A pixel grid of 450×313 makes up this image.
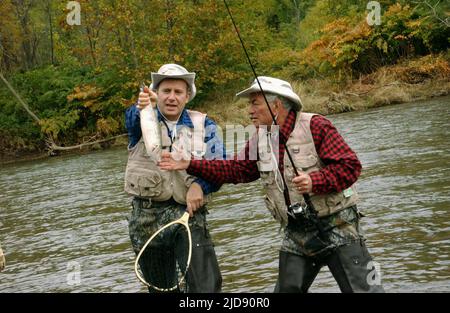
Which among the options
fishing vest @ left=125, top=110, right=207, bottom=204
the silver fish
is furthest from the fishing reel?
the silver fish

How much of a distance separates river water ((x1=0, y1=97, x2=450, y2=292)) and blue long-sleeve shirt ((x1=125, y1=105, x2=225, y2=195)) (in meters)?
1.97

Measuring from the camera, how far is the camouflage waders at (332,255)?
15.5 ft

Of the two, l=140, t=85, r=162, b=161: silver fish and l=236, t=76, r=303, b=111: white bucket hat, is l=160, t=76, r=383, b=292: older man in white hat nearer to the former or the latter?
l=236, t=76, r=303, b=111: white bucket hat

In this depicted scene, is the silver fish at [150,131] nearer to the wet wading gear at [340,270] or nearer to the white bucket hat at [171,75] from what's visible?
the white bucket hat at [171,75]

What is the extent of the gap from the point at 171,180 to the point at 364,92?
24930mm

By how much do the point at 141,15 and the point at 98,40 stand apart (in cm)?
535

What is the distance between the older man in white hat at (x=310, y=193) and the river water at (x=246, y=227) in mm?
1905

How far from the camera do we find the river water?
24.9ft

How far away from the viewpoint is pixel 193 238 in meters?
5.38

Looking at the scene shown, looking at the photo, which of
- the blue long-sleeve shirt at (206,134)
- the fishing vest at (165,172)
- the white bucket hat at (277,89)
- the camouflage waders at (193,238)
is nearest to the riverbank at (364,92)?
the blue long-sleeve shirt at (206,134)

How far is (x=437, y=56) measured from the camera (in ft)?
102

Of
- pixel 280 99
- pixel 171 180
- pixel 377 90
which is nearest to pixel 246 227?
pixel 171 180

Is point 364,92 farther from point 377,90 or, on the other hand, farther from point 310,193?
point 310,193

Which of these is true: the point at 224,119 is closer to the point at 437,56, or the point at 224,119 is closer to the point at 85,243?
the point at 437,56
